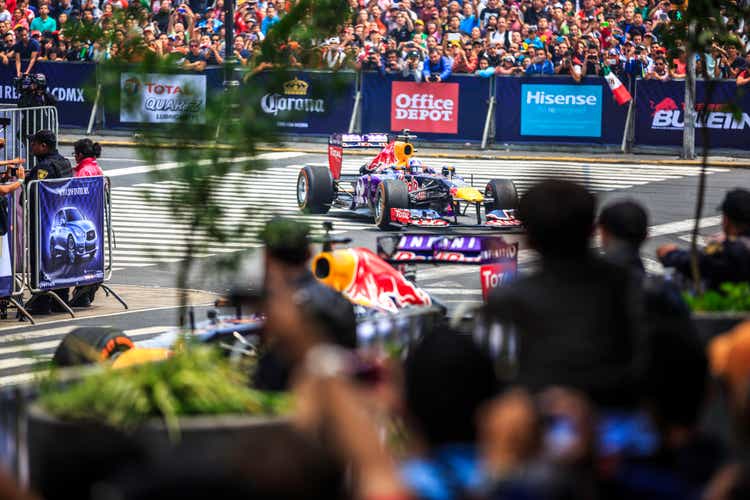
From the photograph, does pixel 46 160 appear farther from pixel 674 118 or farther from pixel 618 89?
pixel 674 118

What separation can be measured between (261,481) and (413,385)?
986 millimetres

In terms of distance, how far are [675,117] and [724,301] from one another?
24.2m

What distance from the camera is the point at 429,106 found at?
3175 cm

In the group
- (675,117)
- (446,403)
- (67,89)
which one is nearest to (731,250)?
(446,403)

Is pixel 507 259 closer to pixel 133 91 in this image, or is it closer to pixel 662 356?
pixel 133 91

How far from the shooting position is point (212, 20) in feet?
115

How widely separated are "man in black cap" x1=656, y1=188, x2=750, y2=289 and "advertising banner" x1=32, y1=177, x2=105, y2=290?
29.6 ft

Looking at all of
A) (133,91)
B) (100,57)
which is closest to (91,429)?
(133,91)

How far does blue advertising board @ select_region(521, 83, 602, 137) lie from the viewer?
100ft

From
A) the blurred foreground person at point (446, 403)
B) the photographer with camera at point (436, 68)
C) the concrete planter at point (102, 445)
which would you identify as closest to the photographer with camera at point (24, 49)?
the photographer with camera at point (436, 68)

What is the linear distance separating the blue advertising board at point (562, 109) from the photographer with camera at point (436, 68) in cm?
173

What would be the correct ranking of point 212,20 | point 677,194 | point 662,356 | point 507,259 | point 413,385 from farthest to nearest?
point 212,20, point 677,194, point 507,259, point 662,356, point 413,385

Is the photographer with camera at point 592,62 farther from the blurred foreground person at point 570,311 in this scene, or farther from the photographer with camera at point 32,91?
the blurred foreground person at point 570,311

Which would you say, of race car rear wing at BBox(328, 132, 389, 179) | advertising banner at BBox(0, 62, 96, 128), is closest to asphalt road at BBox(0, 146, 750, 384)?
race car rear wing at BBox(328, 132, 389, 179)
